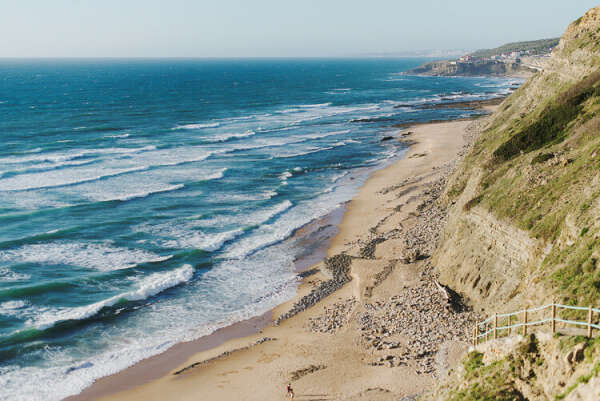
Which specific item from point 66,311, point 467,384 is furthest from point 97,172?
point 467,384

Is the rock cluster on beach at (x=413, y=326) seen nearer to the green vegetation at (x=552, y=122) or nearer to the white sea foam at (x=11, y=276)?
the green vegetation at (x=552, y=122)

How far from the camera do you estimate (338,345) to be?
79.4 feet

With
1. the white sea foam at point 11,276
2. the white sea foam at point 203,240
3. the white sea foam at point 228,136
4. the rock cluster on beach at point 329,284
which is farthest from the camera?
the white sea foam at point 228,136

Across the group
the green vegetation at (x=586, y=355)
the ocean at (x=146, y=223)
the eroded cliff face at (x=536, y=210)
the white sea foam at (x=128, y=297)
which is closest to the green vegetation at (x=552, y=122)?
the eroded cliff face at (x=536, y=210)

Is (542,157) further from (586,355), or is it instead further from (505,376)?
(586,355)

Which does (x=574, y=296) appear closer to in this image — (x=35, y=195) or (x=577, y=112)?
(x=577, y=112)

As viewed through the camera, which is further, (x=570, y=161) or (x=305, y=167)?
(x=305, y=167)

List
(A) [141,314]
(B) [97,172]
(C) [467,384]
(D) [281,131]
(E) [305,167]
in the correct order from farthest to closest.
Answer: (D) [281,131] → (E) [305,167] → (B) [97,172] → (A) [141,314] → (C) [467,384]

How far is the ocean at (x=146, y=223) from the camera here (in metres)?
26.8

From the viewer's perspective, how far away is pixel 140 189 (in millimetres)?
50812

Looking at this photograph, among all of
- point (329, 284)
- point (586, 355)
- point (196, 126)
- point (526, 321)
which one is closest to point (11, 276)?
point (329, 284)

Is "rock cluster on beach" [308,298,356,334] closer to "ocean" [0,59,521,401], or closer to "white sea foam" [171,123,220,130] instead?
"ocean" [0,59,521,401]

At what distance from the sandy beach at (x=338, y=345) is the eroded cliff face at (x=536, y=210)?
7.19 feet

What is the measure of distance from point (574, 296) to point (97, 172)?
50928 mm
